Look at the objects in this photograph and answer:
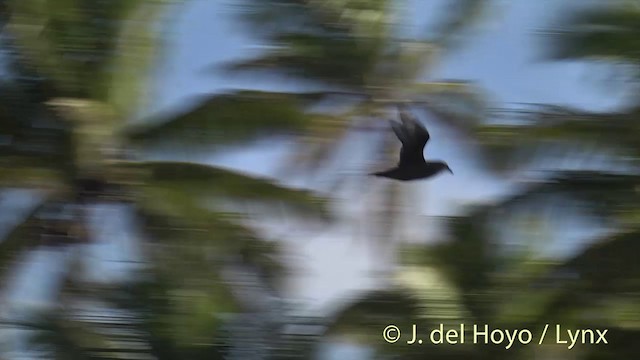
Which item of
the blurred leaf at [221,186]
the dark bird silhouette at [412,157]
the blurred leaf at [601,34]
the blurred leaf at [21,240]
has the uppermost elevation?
the blurred leaf at [601,34]

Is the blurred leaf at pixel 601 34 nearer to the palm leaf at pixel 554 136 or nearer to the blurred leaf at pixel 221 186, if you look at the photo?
the palm leaf at pixel 554 136

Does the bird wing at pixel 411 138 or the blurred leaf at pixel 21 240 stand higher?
the bird wing at pixel 411 138

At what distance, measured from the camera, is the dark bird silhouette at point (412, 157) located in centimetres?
840

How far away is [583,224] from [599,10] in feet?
4.36

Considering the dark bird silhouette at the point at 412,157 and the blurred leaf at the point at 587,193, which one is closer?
the blurred leaf at the point at 587,193

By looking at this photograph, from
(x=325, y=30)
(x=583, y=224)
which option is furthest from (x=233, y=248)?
(x=583, y=224)

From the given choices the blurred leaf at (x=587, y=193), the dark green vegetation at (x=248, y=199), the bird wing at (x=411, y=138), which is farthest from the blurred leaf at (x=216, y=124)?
the blurred leaf at (x=587, y=193)

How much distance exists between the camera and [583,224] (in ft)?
27.4

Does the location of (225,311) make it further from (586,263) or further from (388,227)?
(586,263)

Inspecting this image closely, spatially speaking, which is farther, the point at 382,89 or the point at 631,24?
the point at 382,89

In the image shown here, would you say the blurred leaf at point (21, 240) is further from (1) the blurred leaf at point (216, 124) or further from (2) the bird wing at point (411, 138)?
(2) the bird wing at point (411, 138)

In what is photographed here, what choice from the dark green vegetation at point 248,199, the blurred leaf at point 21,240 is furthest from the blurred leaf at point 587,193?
the blurred leaf at point 21,240

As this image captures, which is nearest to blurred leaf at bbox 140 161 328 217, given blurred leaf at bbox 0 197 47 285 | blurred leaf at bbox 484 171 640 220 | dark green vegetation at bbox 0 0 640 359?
dark green vegetation at bbox 0 0 640 359

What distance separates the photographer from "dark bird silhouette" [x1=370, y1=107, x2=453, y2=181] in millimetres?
8398
